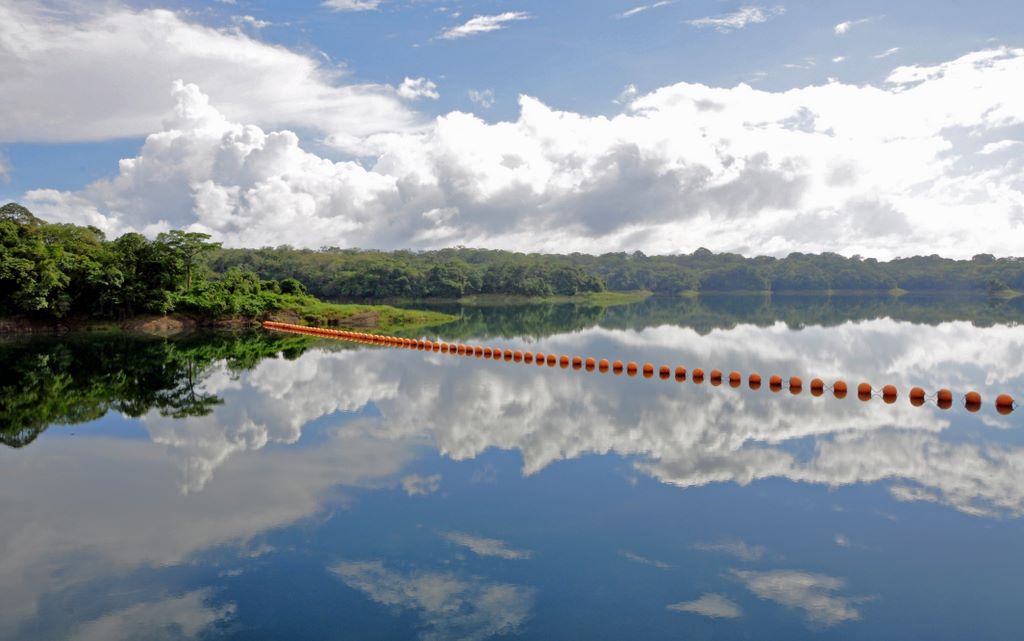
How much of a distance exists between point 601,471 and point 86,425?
38.6 feet

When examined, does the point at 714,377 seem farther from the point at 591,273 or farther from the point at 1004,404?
the point at 591,273

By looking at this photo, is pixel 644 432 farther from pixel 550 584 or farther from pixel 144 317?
pixel 144 317

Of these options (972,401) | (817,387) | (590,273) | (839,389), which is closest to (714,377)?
(817,387)

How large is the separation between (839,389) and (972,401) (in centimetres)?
301

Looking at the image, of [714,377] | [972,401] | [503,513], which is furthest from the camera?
[714,377]

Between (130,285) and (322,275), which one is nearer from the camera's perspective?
(130,285)

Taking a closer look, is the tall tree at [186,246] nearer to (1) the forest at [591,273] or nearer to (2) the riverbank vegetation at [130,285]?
(2) the riverbank vegetation at [130,285]

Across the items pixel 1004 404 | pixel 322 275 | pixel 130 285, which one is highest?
pixel 322 275

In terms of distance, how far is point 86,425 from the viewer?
15.4m

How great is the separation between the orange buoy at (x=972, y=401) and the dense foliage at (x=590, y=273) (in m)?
66.0

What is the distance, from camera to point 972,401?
1712 cm

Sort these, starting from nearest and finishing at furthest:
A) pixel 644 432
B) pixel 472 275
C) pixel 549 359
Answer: pixel 644 432 → pixel 549 359 → pixel 472 275

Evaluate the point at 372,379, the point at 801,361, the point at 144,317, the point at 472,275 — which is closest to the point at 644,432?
the point at 372,379

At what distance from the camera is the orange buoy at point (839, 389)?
18.4 meters
